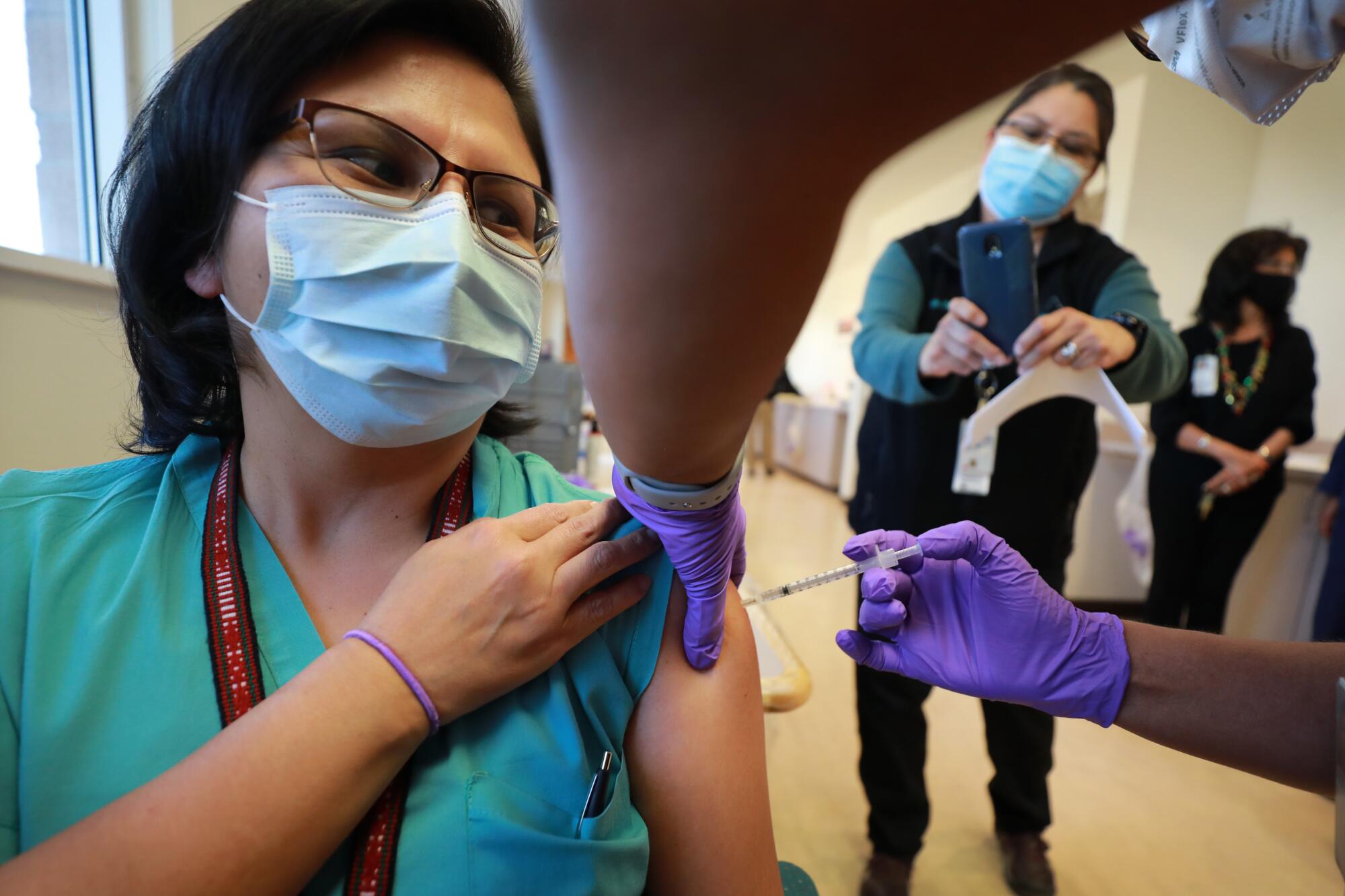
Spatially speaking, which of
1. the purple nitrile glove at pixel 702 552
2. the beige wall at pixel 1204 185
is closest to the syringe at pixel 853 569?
the purple nitrile glove at pixel 702 552

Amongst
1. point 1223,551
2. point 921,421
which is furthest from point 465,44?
point 1223,551

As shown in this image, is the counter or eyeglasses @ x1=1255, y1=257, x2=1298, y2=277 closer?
eyeglasses @ x1=1255, y1=257, x2=1298, y2=277

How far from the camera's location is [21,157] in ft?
4.06

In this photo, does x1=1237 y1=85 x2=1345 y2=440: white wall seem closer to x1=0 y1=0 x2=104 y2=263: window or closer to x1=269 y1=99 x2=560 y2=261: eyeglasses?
x1=269 y1=99 x2=560 y2=261: eyeglasses

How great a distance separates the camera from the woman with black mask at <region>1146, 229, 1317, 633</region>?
2.33m

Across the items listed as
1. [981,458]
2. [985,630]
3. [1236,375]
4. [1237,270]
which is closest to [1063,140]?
[981,458]

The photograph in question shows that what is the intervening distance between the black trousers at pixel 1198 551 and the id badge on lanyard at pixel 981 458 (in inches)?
68.9

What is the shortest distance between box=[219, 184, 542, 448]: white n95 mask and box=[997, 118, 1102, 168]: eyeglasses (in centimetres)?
129

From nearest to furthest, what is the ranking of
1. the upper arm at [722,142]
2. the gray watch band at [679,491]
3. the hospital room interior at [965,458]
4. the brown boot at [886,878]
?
the upper arm at [722,142]
the gray watch band at [679,491]
the hospital room interior at [965,458]
the brown boot at [886,878]

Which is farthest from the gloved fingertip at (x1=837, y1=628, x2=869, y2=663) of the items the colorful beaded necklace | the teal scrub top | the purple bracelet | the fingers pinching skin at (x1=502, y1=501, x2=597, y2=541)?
the colorful beaded necklace

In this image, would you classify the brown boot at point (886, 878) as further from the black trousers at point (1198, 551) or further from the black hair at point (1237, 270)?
the black hair at point (1237, 270)

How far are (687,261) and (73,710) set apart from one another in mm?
668

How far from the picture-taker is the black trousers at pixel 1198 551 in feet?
7.77

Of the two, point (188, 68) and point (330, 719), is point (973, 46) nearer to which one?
point (330, 719)
